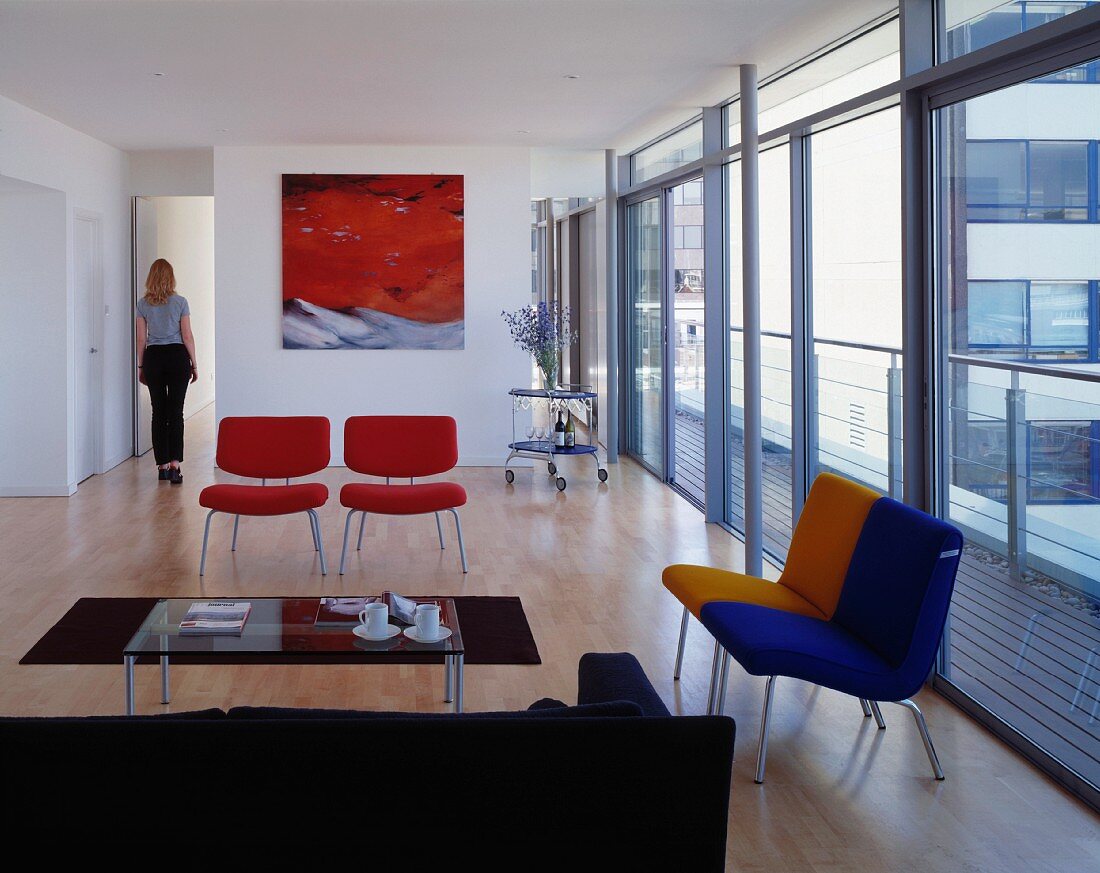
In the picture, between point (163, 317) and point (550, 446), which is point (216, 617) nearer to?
point (550, 446)

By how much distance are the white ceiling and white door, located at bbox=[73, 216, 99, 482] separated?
0.91m

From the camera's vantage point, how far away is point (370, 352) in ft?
32.9

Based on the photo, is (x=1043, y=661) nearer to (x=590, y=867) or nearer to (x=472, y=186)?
(x=590, y=867)

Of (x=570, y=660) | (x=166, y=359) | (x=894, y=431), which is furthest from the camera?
(x=166, y=359)

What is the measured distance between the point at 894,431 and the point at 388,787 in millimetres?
3325

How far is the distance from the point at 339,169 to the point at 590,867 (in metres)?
8.52

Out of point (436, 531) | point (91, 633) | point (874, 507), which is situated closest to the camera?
point (874, 507)

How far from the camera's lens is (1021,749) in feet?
12.5

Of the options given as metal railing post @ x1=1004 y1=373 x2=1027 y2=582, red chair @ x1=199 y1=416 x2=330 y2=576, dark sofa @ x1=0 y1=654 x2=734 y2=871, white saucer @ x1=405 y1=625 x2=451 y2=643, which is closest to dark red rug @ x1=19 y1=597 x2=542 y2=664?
white saucer @ x1=405 y1=625 x2=451 y2=643

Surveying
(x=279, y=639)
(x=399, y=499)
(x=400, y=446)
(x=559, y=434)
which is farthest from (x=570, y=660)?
(x=559, y=434)

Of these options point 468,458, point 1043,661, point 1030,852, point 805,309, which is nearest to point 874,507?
point 1043,661

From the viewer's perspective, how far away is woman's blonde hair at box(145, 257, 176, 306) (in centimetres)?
905

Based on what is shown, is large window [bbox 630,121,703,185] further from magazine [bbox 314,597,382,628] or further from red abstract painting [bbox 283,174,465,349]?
magazine [bbox 314,597,382,628]

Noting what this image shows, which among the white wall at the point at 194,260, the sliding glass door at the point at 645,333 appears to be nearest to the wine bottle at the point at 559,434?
the sliding glass door at the point at 645,333
